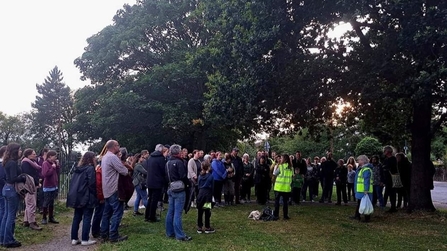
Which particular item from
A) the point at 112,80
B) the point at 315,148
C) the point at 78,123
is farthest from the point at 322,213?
the point at 315,148

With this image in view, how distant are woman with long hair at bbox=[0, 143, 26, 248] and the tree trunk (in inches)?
469

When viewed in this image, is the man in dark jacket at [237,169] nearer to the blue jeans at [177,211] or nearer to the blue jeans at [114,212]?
the blue jeans at [177,211]

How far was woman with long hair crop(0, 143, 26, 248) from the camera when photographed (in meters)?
8.60

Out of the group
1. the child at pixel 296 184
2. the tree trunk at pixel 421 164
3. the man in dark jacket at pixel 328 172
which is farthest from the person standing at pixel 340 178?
the tree trunk at pixel 421 164

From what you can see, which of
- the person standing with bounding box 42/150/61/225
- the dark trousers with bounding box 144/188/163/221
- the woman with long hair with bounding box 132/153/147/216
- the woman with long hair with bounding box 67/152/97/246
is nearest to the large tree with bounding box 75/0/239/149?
the woman with long hair with bounding box 132/153/147/216

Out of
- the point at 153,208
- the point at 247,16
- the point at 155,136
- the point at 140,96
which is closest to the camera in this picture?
the point at 153,208

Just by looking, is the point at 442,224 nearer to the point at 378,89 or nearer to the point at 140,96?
the point at 378,89

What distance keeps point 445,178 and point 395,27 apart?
38527 millimetres

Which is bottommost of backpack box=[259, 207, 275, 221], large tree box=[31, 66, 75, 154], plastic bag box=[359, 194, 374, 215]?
backpack box=[259, 207, 275, 221]

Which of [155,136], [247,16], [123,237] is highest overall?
[247,16]

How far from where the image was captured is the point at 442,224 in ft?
40.5

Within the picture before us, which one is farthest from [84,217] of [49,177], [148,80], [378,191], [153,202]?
[148,80]

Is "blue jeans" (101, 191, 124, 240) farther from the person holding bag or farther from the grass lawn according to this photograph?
the person holding bag

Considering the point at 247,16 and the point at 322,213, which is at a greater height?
the point at 247,16
